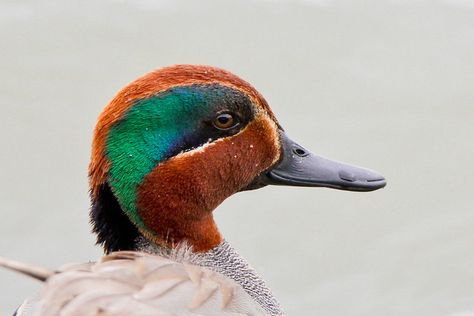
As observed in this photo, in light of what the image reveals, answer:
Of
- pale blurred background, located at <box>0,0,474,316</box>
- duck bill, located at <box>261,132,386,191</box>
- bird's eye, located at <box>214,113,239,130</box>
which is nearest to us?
bird's eye, located at <box>214,113,239,130</box>

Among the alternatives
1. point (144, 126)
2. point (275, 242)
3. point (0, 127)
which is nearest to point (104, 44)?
point (0, 127)

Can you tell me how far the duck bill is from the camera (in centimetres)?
440

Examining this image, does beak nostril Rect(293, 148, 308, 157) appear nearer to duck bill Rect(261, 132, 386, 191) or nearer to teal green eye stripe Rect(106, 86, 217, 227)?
duck bill Rect(261, 132, 386, 191)

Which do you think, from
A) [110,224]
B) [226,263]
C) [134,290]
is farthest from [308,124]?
[134,290]

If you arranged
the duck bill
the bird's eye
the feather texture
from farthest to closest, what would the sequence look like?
the duck bill, the bird's eye, the feather texture

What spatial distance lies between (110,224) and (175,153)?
0.32 meters

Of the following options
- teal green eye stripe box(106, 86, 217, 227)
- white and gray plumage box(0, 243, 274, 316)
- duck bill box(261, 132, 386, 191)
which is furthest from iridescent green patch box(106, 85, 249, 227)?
duck bill box(261, 132, 386, 191)

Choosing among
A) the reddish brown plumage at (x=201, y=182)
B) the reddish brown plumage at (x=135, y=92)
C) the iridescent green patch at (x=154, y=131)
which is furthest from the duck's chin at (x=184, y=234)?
the reddish brown plumage at (x=135, y=92)

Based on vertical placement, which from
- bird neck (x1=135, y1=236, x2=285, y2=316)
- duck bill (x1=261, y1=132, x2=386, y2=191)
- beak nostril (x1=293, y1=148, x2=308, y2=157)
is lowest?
bird neck (x1=135, y1=236, x2=285, y2=316)

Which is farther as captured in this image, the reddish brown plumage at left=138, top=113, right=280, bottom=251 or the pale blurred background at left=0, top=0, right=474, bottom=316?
the pale blurred background at left=0, top=0, right=474, bottom=316

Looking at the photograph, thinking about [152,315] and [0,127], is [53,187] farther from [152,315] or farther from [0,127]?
[152,315]

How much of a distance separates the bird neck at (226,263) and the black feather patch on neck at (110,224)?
40mm

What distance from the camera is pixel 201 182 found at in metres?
4.17

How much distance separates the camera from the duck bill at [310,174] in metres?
4.40
